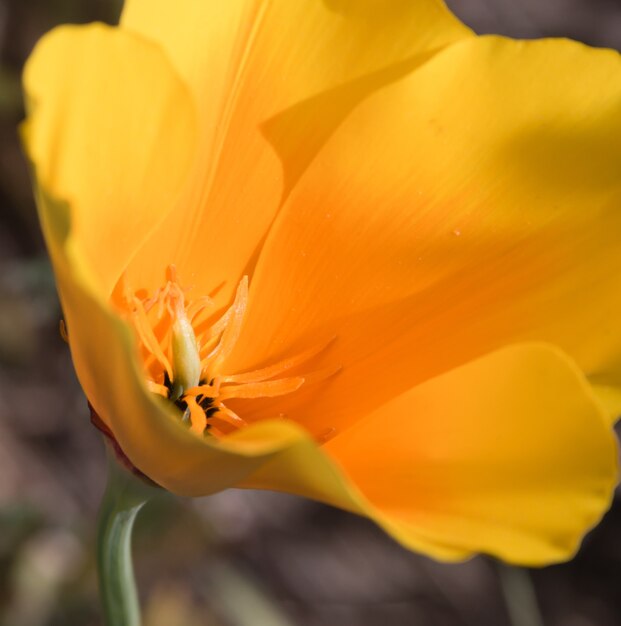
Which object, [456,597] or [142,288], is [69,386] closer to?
[456,597]

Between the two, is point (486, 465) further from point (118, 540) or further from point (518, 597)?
point (518, 597)

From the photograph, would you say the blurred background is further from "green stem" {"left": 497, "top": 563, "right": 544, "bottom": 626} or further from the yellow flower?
the yellow flower

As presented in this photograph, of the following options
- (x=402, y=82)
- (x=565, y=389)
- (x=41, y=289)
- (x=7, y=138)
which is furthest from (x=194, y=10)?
(x=7, y=138)

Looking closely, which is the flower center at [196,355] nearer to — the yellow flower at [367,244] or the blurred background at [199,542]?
the yellow flower at [367,244]

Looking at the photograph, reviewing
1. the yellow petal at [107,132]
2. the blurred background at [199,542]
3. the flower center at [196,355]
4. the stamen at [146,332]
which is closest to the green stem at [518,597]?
the blurred background at [199,542]

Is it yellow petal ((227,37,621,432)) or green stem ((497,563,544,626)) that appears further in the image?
green stem ((497,563,544,626))

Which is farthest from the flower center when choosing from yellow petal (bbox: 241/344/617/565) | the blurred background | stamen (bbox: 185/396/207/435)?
the blurred background

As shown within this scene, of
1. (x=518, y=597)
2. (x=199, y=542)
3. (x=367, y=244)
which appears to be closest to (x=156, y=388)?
(x=367, y=244)
